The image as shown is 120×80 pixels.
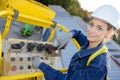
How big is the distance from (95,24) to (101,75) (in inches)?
16.5

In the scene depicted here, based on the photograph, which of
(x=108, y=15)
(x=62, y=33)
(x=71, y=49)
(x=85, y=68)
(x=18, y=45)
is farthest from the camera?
(x=71, y=49)

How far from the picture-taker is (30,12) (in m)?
3.11

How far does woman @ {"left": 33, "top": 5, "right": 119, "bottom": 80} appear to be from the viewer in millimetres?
2449

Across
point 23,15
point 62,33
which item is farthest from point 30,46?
point 62,33

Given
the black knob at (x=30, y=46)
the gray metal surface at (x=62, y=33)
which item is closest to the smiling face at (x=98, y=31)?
the black knob at (x=30, y=46)

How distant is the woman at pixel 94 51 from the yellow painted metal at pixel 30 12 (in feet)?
1.64

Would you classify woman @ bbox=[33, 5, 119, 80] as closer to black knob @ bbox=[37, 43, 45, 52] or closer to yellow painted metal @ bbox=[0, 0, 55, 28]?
black knob @ bbox=[37, 43, 45, 52]

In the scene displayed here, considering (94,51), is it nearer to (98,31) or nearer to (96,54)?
(96,54)

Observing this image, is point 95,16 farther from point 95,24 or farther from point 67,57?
point 67,57

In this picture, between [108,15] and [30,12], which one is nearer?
[108,15]

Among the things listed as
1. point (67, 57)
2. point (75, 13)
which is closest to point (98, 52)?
point (67, 57)

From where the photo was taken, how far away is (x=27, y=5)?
10.0 feet

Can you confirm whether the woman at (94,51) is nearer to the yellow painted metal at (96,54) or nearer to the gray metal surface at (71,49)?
the yellow painted metal at (96,54)

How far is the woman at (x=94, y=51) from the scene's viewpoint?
245 centimetres
